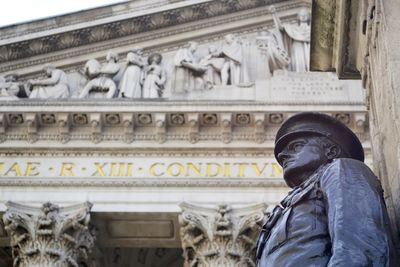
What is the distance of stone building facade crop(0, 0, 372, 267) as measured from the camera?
13102mm

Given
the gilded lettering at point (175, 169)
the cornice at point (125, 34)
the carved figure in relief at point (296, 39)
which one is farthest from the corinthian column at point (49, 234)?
the carved figure in relief at point (296, 39)

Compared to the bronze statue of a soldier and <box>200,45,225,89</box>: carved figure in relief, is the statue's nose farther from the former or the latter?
<box>200,45,225,89</box>: carved figure in relief

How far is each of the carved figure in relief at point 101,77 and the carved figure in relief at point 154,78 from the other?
28.3 inches

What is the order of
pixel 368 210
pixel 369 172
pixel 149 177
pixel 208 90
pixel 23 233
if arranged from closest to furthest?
pixel 368 210, pixel 369 172, pixel 23 233, pixel 149 177, pixel 208 90

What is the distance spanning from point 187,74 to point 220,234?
478cm

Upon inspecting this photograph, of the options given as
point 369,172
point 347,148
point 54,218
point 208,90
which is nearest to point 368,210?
point 369,172

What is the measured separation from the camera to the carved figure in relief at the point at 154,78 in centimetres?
1566

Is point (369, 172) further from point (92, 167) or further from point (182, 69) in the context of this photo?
point (182, 69)

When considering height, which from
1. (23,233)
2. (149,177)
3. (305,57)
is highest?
(305,57)

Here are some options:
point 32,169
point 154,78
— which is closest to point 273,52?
→ point 154,78

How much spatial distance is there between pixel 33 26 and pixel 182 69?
13.0 ft

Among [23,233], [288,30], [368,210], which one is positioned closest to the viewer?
[368,210]

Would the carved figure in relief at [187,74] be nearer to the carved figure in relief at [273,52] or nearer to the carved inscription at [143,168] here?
the carved figure in relief at [273,52]

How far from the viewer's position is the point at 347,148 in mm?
3199
